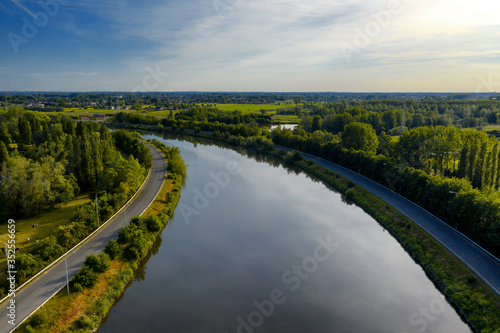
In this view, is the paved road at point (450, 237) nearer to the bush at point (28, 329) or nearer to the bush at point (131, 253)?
the bush at point (131, 253)

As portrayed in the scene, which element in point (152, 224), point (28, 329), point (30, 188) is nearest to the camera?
point (28, 329)

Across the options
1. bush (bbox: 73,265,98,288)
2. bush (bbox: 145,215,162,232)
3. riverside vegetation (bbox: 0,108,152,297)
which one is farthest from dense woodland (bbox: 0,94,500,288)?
bush (bbox: 73,265,98,288)

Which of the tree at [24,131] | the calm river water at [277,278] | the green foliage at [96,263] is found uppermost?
the tree at [24,131]

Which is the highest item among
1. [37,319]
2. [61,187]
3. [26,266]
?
[61,187]

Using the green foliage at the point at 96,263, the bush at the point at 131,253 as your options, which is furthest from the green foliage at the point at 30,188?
the green foliage at the point at 96,263

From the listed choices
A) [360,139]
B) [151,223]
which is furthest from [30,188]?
[360,139]

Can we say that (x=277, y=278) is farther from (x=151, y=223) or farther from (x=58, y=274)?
(x=58, y=274)

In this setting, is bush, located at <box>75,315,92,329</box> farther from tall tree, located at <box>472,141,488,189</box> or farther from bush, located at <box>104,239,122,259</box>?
tall tree, located at <box>472,141,488,189</box>
